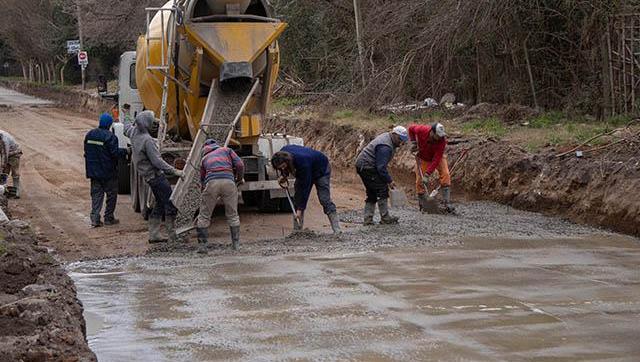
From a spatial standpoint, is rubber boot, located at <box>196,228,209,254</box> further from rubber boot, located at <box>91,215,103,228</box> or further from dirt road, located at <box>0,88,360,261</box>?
rubber boot, located at <box>91,215,103,228</box>

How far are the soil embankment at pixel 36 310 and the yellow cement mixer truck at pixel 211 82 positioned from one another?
364 centimetres

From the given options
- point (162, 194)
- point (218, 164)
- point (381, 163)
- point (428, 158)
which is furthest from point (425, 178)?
point (162, 194)

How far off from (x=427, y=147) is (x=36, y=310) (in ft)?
30.2

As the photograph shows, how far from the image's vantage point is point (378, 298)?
9664 millimetres

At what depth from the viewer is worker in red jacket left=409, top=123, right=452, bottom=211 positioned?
51.1 ft

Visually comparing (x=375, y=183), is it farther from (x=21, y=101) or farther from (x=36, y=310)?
(x=21, y=101)

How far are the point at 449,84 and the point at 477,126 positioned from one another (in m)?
4.78

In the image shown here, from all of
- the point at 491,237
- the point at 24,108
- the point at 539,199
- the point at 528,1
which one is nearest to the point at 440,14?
the point at 528,1

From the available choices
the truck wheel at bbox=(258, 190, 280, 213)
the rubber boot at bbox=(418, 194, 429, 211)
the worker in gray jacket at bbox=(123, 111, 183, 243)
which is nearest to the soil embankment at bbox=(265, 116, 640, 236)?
the rubber boot at bbox=(418, 194, 429, 211)

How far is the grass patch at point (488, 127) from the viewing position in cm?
1945

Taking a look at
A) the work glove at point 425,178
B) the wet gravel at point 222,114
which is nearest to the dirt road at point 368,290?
the work glove at point 425,178

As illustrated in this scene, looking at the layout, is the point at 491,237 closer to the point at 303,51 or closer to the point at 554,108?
the point at 554,108

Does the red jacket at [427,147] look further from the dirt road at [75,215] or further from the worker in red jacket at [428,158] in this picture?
the dirt road at [75,215]

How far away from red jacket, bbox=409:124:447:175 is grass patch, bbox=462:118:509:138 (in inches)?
146
